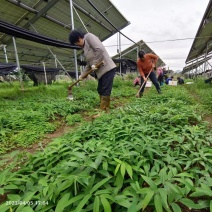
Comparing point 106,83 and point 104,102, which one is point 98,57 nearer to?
point 106,83

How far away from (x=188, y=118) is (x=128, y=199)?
1874 mm

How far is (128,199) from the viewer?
0.94 metres

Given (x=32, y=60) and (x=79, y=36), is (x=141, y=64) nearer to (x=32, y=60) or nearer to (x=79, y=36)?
(x=79, y=36)

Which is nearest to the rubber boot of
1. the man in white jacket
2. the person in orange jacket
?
the man in white jacket

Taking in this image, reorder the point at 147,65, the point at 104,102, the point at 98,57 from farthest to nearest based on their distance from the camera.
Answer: the point at 147,65 → the point at 104,102 → the point at 98,57

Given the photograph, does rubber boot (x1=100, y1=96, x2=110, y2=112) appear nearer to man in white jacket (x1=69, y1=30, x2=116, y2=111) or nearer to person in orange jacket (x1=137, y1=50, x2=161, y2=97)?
man in white jacket (x1=69, y1=30, x2=116, y2=111)

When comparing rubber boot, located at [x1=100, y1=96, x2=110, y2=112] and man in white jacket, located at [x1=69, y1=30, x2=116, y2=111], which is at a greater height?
man in white jacket, located at [x1=69, y1=30, x2=116, y2=111]

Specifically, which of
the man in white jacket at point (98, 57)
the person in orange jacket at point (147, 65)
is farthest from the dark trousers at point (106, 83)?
the person in orange jacket at point (147, 65)

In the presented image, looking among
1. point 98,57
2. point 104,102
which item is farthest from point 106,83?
point 98,57

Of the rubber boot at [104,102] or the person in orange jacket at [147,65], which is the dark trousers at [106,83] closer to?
the rubber boot at [104,102]

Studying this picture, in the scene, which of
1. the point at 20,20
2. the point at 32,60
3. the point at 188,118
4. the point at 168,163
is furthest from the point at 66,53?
the point at 168,163

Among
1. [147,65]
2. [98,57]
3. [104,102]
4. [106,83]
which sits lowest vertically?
[104,102]

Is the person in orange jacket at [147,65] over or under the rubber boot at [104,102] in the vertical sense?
over

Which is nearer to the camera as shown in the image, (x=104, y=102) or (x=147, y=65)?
(x=104, y=102)
